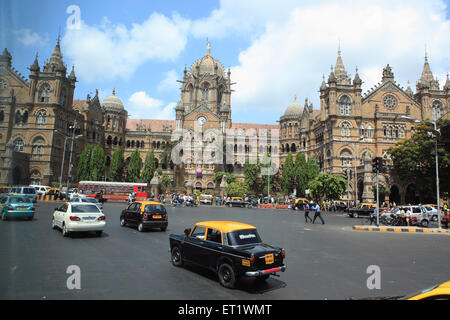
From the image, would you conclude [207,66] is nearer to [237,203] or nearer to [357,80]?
[357,80]

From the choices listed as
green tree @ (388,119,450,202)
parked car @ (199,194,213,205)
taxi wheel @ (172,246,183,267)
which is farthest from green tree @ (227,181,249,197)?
taxi wheel @ (172,246,183,267)

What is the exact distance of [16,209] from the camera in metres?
15.1

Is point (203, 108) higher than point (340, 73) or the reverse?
the reverse

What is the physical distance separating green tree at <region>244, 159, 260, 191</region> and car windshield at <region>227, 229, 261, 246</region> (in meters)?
45.1

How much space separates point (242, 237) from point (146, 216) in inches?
314

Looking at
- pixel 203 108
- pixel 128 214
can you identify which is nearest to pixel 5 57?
pixel 128 214

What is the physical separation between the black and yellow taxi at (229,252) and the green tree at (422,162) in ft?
115

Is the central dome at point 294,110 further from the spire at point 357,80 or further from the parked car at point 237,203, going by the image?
the parked car at point 237,203

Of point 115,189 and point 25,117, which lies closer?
point 115,189

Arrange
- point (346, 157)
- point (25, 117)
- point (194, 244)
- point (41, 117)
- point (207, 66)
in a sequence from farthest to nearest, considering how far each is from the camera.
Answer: point (207, 66) → point (346, 157) → point (41, 117) → point (25, 117) → point (194, 244)

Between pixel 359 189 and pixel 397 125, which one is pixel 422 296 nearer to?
pixel 359 189

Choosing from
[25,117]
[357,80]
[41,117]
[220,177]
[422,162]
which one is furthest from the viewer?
[220,177]
